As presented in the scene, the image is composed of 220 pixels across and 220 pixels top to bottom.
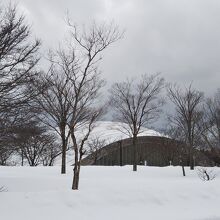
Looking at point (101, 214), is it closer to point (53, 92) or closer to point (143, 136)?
point (53, 92)

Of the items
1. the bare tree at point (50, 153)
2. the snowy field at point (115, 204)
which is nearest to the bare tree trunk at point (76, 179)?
the snowy field at point (115, 204)

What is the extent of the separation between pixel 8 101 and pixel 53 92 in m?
13.3

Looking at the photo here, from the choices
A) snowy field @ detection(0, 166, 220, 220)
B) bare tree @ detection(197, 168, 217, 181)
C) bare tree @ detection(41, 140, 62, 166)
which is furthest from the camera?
bare tree @ detection(41, 140, 62, 166)

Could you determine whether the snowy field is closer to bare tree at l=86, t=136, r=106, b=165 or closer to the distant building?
the distant building

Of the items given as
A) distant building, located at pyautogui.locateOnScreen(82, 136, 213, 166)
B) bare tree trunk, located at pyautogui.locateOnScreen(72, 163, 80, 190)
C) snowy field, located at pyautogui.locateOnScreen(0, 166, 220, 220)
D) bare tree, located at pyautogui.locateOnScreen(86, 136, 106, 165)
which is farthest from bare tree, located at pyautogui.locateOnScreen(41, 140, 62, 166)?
snowy field, located at pyautogui.locateOnScreen(0, 166, 220, 220)

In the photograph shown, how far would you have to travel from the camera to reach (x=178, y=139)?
96.8 ft

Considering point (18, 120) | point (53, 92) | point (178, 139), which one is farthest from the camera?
point (178, 139)

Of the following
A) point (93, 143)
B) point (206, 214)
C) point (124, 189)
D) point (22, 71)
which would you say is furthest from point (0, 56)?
point (93, 143)

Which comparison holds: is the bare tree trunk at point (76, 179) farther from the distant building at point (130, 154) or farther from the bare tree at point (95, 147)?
the bare tree at point (95, 147)

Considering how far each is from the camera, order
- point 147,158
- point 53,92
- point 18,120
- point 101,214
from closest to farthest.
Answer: point 101,214, point 18,120, point 53,92, point 147,158

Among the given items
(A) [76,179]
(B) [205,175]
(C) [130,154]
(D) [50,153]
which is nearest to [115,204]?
(A) [76,179]

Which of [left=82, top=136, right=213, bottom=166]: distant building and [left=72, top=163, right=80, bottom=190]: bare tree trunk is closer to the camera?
[left=72, top=163, right=80, bottom=190]: bare tree trunk

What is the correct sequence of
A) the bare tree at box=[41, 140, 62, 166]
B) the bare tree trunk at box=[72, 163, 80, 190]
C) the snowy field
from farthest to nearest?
the bare tree at box=[41, 140, 62, 166], the bare tree trunk at box=[72, 163, 80, 190], the snowy field

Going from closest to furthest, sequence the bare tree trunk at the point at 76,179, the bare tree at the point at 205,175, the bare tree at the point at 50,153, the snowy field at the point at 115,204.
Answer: the snowy field at the point at 115,204 → the bare tree trunk at the point at 76,179 → the bare tree at the point at 205,175 → the bare tree at the point at 50,153
